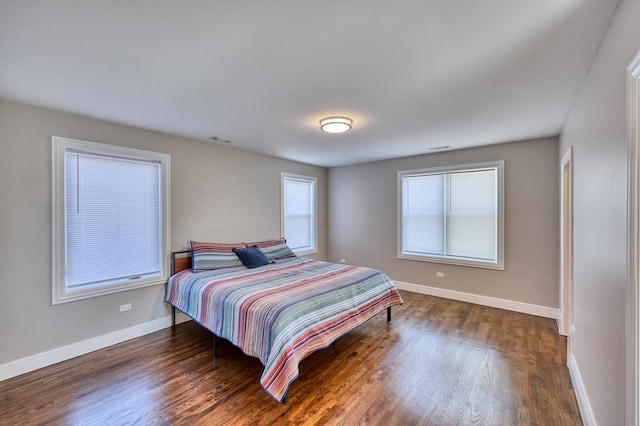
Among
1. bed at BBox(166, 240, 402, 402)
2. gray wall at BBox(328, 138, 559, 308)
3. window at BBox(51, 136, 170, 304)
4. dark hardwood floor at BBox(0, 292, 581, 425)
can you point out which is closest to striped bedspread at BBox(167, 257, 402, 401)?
bed at BBox(166, 240, 402, 402)

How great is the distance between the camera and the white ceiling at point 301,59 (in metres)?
1.42

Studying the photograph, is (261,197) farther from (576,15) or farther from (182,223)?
(576,15)

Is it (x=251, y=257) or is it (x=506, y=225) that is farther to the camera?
(x=506, y=225)

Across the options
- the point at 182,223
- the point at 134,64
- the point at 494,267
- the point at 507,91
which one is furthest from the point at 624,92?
the point at 182,223

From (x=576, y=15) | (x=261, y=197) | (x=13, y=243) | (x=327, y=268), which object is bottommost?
(x=327, y=268)

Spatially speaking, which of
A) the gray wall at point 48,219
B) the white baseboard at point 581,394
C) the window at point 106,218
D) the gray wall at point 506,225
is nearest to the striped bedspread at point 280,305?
the window at point 106,218

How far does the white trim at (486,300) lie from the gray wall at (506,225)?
7 centimetres

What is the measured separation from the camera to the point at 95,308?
9.87ft

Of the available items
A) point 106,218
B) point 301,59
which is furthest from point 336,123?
point 106,218

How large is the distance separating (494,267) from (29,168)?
19.7 feet

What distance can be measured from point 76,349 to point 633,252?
448cm

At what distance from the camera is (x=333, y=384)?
7.70 feet

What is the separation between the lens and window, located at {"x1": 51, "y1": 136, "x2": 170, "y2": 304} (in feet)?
9.21

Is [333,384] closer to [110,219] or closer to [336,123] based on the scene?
[336,123]
